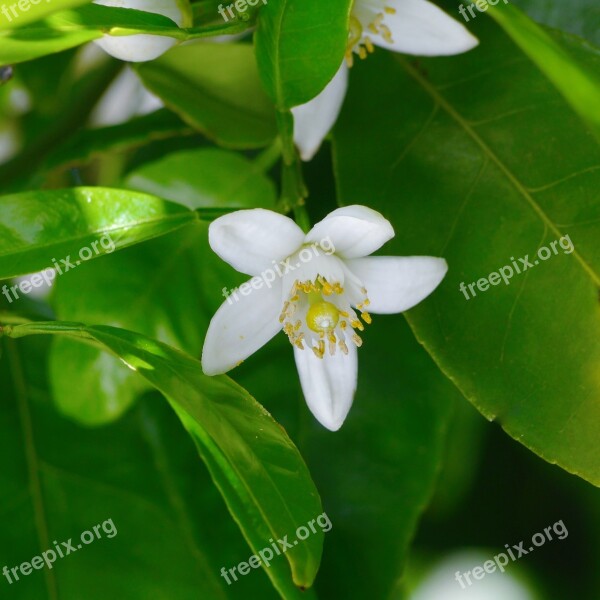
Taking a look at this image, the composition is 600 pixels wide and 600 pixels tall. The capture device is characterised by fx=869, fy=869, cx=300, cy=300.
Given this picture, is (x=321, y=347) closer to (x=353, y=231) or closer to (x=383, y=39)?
(x=353, y=231)

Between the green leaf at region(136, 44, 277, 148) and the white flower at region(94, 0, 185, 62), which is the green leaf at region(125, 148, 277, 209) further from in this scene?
the white flower at region(94, 0, 185, 62)

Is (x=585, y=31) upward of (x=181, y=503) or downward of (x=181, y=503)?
upward

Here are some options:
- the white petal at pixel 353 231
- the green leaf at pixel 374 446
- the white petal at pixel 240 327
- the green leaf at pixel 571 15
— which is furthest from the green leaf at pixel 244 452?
the green leaf at pixel 571 15

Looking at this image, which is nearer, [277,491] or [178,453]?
[277,491]

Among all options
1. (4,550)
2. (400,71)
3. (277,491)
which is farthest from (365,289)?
(4,550)

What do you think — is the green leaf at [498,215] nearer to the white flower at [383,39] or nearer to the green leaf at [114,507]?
the white flower at [383,39]

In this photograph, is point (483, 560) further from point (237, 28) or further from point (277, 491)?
point (237, 28)
